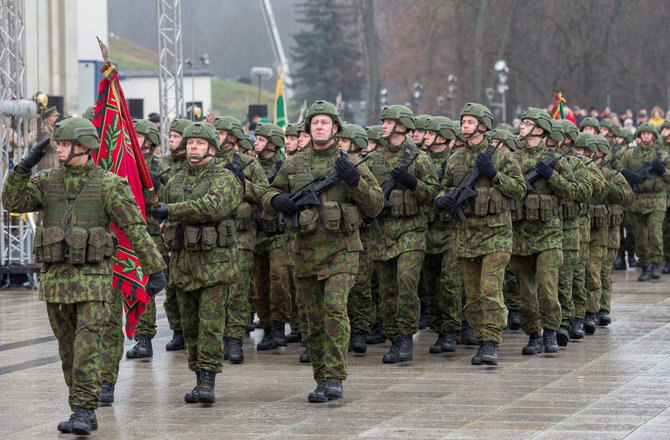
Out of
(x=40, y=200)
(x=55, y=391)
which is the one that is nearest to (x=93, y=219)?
(x=40, y=200)

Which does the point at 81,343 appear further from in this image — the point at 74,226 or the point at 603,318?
the point at 603,318

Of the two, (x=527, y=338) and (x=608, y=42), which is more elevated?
(x=608, y=42)

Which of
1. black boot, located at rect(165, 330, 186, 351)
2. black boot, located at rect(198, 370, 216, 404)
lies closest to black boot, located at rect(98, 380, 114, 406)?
black boot, located at rect(198, 370, 216, 404)

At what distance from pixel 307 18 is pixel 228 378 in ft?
216

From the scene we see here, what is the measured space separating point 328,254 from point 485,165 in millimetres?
1949

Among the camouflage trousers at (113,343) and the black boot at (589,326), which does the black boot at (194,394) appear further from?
the black boot at (589,326)

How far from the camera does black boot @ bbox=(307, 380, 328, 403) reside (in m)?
9.02

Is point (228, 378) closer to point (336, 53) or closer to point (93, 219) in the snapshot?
point (93, 219)

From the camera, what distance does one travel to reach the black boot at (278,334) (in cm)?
1223

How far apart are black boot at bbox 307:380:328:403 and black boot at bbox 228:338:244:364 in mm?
2108

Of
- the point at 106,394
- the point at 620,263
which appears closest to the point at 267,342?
the point at 106,394

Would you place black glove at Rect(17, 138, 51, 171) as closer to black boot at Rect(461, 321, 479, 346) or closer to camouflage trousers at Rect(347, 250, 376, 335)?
camouflage trousers at Rect(347, 250, 376, 335)

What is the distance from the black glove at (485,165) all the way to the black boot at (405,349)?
5.61 feet

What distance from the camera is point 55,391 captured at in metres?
9.70
